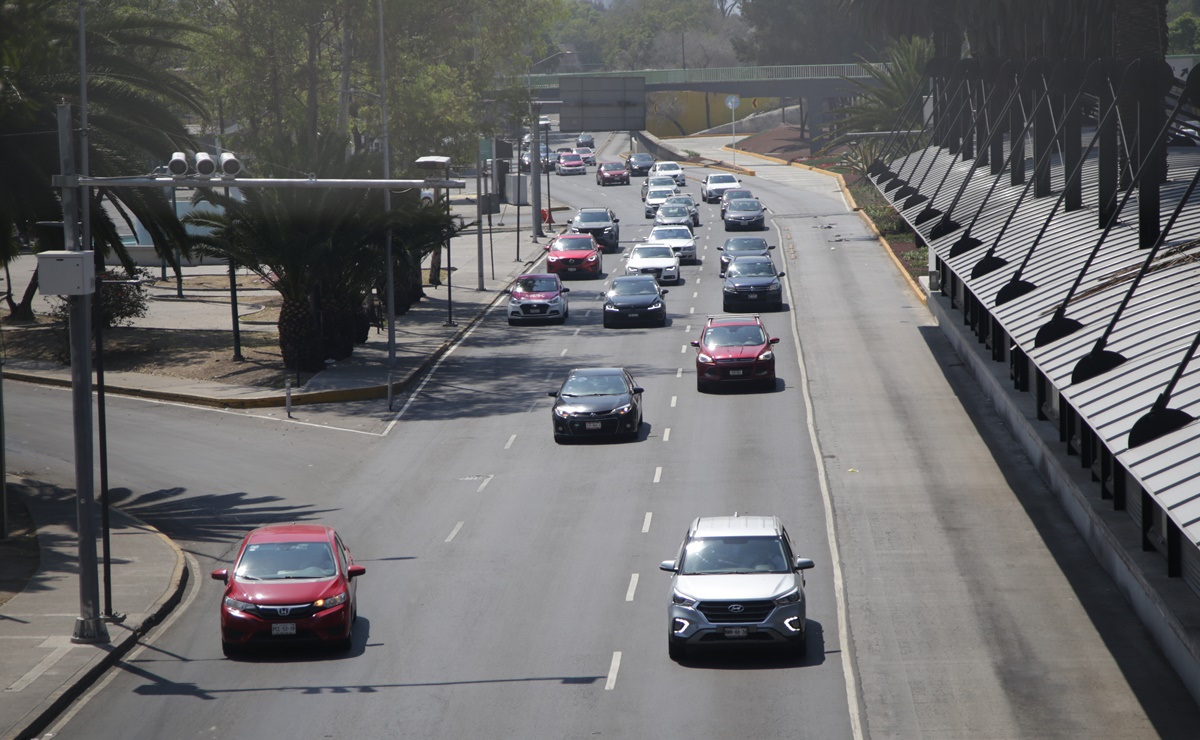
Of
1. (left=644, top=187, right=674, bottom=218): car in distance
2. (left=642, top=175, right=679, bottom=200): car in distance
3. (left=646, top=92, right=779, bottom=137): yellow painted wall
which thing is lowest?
(left=644, top=187, right=674, bottom=218): car in distance

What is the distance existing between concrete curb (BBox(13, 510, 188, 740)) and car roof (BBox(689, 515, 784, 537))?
842 cm

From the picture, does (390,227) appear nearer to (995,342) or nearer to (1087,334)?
(995,342)

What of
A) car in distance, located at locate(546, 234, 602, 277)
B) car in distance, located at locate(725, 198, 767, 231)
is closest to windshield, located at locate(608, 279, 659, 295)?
car in distance, located at locate(546, 234, 602, 277)

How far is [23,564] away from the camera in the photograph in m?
25.6

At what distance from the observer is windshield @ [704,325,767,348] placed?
132 ft

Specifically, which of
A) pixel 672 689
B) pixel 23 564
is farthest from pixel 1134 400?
pixel 23 564

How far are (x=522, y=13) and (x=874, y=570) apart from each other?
143ft

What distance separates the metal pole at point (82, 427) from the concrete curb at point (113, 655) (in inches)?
17.4

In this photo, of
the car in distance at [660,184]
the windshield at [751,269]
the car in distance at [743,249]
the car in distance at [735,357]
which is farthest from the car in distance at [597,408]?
the car in distance at [660,184]

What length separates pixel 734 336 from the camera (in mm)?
40531

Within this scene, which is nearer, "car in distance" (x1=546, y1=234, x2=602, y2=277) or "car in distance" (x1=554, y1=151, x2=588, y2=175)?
"car in distance" (x1=546, y1=234, x2=602, y2=277)

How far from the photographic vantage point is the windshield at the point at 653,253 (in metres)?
61.2

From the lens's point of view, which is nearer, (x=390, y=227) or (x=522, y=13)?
(x=390, y=227)

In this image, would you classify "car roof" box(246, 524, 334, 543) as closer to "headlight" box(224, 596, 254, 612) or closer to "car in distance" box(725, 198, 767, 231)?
"headlight" box(224, 596, 254, 612)
